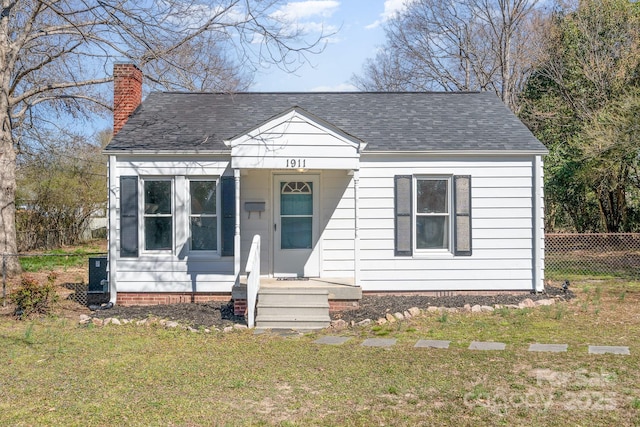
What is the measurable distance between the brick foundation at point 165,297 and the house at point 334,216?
0.8 inches

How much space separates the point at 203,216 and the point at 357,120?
3901 millimetres

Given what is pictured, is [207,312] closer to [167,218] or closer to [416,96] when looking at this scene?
[167,218]

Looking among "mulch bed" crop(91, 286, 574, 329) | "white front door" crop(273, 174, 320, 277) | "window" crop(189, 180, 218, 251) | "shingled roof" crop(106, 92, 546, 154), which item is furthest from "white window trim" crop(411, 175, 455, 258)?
"window" crop(189, 180, 218, 251)

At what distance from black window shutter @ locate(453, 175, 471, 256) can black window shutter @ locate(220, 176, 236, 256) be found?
4.30 m

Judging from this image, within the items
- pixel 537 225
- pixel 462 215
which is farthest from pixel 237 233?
pixel 537 225

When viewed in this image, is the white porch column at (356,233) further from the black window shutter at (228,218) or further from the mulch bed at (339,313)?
the black window shutter at (228,218)

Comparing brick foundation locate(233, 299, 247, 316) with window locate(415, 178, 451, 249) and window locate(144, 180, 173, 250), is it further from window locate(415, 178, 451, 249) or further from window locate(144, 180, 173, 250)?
window locate(415, 178, 451, 249)

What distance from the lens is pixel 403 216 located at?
11.7 meters

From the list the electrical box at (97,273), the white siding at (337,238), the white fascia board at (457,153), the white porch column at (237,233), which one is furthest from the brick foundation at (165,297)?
the white fascia board at (457,153)

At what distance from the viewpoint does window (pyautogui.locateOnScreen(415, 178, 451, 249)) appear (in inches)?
468

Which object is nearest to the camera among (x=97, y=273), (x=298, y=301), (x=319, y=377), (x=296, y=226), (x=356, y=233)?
(x=319, y=377)

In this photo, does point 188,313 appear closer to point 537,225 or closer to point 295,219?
point 295,219

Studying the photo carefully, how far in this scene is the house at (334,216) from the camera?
11539 mm

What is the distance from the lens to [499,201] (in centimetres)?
1186
